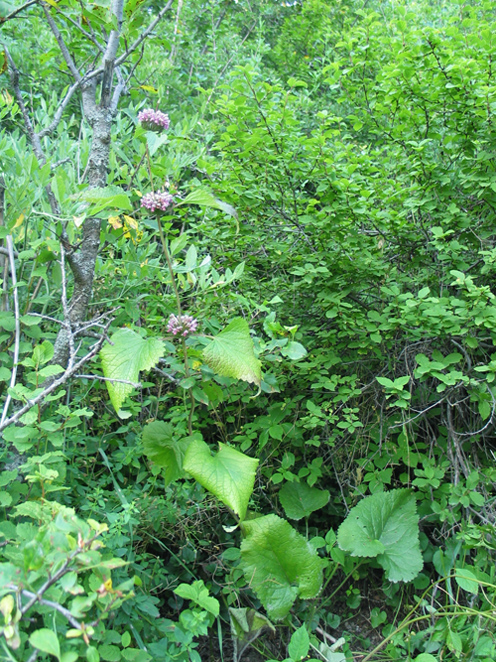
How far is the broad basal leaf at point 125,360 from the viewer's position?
4.55ft

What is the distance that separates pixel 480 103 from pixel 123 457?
181 centimetres

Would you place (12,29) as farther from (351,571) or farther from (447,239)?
(351,571)

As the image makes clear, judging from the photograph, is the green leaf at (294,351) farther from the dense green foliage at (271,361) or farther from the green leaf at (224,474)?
the green leaf at (224,474)

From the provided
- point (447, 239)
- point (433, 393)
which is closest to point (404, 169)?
point (447, 239)

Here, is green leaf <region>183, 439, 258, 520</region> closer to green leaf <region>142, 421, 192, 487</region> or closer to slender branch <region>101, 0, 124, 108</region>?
green leaf <region>142, 421, 192, 487</region>

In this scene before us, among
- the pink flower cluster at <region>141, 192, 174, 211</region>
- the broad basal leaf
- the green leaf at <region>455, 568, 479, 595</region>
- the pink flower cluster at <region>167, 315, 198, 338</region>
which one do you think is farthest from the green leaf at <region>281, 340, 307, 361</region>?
the green leaf at <region>455, 568, 479, 595</region>

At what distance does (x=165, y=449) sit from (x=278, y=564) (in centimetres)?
59

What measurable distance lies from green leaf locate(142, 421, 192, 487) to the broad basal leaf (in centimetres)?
23

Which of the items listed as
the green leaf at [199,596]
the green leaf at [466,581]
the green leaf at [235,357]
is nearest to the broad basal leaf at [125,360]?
the green leaf at [235,357]

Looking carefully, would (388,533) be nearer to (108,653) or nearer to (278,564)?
(278,564)

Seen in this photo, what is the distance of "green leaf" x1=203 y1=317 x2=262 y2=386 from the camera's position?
57.7 inches

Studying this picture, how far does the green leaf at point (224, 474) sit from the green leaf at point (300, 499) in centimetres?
65

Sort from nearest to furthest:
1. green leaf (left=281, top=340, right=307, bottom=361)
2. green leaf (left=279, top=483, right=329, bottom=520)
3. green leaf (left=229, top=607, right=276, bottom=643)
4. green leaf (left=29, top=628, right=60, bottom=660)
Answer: green leaf (left=29, top=628, right=60, bottom=660) → green leaf (left=281, top=340, right=307, bottom=361) → green leaf (left=229, top=607, right=276, bottom=643) → green leaf (left=279, top=483, right=329, bottom=520)

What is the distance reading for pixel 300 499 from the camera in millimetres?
2090
